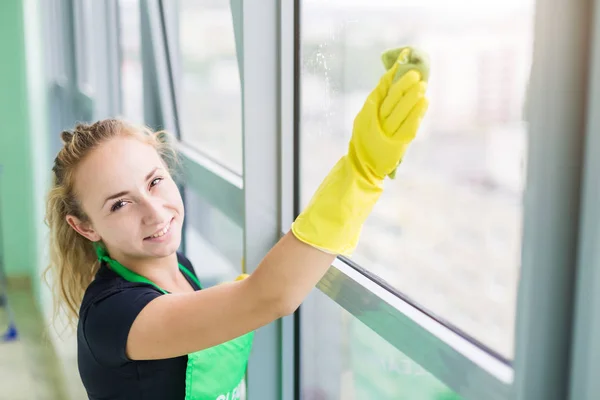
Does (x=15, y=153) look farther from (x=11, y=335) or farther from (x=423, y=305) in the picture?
(x=423, y=305)

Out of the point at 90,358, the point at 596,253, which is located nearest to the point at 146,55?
the point at 90,358

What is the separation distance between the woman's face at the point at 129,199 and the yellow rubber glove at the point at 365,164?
1.34 feet

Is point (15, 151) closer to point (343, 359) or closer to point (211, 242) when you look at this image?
point (211, 242)

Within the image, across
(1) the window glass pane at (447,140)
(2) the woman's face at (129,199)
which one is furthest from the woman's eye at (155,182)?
(1) the window glass pane at (447,140)

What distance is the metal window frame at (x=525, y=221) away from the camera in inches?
30.8

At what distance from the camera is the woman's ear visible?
4.37ft

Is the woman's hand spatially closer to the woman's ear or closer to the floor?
the woman's ear

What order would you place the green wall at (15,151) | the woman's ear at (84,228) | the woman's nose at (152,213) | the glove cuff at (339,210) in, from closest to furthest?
the glove cuff at (339,210) → the woman's nose at (152,213) → the woman's ear at (84,228) → the green wall at (15,151)

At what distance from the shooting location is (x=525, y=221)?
0.83 meters

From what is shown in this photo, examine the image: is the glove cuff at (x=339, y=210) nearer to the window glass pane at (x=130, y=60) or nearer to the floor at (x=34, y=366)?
the window glass pane at (x=130, y=60)

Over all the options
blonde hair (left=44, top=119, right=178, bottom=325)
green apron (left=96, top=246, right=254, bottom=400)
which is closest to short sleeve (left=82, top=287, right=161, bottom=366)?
green apron (left=96, top=246, right=254, bottom=400)

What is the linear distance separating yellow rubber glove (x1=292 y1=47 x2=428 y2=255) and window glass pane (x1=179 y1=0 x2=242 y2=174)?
1248mm

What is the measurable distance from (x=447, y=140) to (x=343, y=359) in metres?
0.72

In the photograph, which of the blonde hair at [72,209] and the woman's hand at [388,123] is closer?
the woman's hand at [388,123]
